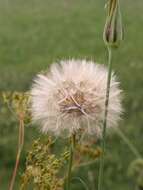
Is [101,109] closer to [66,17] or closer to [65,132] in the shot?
[65,132]

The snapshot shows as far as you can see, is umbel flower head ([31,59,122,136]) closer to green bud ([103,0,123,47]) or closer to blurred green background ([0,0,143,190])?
green bud ([103,0,123,47])

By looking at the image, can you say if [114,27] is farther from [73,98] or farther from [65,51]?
[65,51]

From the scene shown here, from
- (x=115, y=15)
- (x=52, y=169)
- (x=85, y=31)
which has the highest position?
(x=85, y=31)

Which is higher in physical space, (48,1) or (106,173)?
(48,1)

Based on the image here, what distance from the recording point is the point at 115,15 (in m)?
1.41

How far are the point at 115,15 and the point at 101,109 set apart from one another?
0.18 meters

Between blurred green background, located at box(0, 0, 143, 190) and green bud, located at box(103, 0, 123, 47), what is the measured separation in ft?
5.12

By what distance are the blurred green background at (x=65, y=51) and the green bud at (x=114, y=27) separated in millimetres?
1562

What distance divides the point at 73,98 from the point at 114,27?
0.56ft

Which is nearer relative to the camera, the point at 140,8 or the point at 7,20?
the point at 7,20

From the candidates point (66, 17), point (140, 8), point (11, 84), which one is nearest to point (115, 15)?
point (11, 84)

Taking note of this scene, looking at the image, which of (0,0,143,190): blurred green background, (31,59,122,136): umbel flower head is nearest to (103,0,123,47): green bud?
(31,59,122,136): umbel flower head

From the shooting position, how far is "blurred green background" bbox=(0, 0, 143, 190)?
7.10 metres

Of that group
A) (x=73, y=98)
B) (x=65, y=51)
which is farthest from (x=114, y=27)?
(x=65, y=51)
